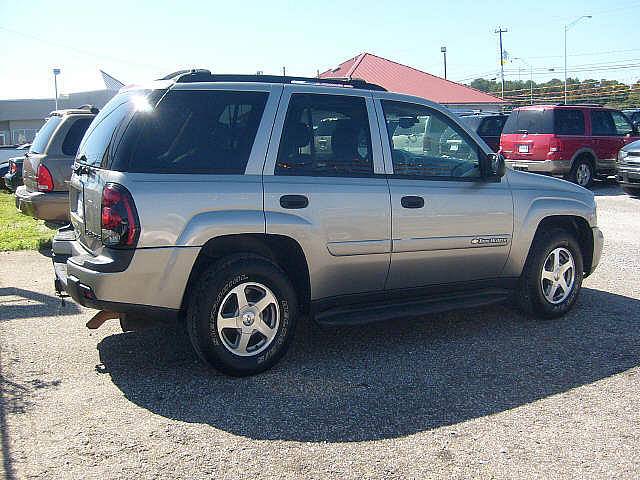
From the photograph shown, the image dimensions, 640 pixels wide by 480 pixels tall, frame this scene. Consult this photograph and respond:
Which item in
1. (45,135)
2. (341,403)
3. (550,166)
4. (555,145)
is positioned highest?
(45,135)

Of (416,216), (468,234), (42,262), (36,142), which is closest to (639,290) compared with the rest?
(468,234)

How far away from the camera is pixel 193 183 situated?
4336mm

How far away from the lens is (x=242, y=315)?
4.52m

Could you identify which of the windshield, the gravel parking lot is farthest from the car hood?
the windshield

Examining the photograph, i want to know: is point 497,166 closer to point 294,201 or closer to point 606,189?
point 294,201

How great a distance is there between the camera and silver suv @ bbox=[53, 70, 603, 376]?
14.0ft

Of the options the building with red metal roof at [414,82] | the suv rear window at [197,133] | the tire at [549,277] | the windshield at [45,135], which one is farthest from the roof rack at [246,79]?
the building with red metal roof at [414,82]

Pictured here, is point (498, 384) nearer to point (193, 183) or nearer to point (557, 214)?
point (557, 214)

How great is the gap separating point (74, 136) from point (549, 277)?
6.51 m

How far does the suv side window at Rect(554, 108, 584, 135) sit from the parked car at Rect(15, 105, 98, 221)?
11.7 m

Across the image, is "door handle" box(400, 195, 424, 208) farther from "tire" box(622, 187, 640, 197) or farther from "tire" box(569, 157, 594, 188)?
"tire" box(569, 157, 594, 188)

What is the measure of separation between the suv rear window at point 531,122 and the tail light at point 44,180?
12049mm

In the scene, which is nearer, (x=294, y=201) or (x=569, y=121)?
(x=294, y=201)

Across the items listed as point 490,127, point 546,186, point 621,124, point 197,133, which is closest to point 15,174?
point 197,133
